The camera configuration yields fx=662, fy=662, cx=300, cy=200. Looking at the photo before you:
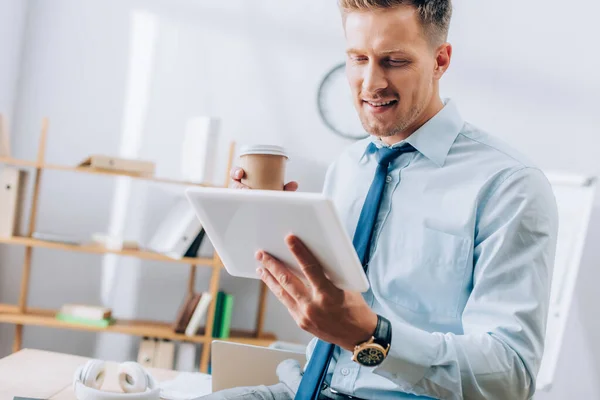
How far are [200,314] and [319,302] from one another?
2.12 metres

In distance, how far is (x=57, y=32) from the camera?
3389 millimetres

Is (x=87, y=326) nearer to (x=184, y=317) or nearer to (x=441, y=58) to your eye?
(x=184, y=317)

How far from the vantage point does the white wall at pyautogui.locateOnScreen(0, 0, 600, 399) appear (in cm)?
330

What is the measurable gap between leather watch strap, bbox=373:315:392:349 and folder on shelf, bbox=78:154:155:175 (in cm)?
210

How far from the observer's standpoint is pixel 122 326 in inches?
120

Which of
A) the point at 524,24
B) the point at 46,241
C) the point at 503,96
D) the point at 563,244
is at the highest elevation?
the point at 524,24

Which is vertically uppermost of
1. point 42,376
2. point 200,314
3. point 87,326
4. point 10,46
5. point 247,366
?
point 10,46

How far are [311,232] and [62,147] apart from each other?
274cm

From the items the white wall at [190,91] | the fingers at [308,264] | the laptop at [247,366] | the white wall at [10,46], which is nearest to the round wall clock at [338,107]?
the white wall at [190,91]

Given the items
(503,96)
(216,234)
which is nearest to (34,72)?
(503,96)

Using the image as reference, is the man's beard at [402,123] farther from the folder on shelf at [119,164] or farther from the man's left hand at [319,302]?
the folder on shelf at [119,164]

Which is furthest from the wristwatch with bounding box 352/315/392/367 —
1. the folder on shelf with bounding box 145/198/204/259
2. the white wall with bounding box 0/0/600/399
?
the white wall with bounding box 0/0/600/399

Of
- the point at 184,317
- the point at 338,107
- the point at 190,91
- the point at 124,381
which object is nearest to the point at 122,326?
the point at 184,317

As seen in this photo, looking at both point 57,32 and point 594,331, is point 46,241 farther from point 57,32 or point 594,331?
point 594,331
